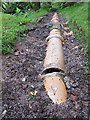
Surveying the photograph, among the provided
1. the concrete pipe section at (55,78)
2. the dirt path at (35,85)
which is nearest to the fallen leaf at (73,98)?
the dirt path at (35,85)

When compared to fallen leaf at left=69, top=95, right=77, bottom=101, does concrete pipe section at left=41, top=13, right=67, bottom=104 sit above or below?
above

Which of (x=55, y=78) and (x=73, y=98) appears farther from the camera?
(x=55, y=78)

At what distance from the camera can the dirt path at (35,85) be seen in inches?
63.8

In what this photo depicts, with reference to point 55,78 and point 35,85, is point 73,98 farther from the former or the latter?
point 35,85

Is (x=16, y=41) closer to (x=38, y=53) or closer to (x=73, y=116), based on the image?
(x=38, y=53)

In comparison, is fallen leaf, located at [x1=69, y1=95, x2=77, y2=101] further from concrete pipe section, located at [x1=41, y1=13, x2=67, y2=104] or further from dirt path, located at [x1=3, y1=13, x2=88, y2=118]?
concrete pipe section, located at [x1=41, y1=13, x2=67, y2=104]

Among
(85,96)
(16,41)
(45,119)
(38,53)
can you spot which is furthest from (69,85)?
(16,41)

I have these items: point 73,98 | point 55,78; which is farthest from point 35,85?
point 73,98

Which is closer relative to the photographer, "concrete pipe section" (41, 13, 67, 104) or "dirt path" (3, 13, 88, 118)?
"dirt path" (3, 13, 88, 118)

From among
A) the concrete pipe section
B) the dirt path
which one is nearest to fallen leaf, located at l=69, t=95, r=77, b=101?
the dirt path

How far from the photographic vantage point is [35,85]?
6.87 ft

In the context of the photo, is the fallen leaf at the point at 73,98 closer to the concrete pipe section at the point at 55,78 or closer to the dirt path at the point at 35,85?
the dirt path at the point at 35,85

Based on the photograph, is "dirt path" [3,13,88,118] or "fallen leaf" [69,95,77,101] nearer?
"dirt path" [3,13,88,118]

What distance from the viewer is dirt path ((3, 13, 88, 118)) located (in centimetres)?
162
